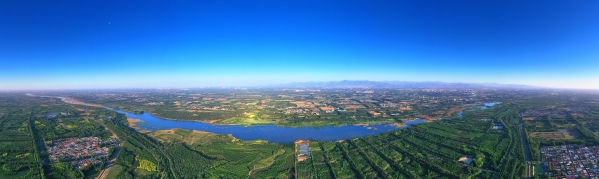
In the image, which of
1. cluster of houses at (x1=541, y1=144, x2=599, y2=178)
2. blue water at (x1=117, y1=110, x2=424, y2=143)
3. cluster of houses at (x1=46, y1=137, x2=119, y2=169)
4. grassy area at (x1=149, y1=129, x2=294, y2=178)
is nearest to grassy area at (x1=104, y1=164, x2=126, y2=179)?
cluster of houses at (x1=46, y1=137, x2=119, y2=169)

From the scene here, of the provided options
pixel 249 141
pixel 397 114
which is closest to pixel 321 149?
pixel 249 141

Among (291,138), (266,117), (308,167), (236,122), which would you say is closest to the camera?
(308,167)

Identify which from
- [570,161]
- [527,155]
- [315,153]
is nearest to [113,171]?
[315,153]

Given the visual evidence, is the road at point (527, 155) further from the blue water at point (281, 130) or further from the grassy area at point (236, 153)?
the grassy area at point (236, 153)

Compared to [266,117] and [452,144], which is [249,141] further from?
[452,144]

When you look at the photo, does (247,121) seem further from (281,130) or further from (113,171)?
(113,171)

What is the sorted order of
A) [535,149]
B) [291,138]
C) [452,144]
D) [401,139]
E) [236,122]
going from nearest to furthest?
[535,149] → [452,144] → [401,139] → [291,138] → [236,122]
